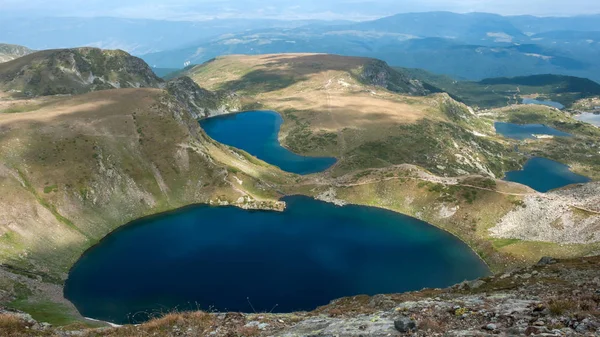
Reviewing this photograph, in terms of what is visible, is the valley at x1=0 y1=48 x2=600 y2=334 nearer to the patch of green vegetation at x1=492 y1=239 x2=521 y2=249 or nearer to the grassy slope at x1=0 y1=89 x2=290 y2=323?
the patch of green vegetation at x1=492 y1=239 x2=521 y2=249

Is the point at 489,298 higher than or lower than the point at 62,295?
higher

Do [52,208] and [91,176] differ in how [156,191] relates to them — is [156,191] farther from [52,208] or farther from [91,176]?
[52,208]

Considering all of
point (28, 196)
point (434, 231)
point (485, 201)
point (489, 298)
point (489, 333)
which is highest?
point (489, 333)

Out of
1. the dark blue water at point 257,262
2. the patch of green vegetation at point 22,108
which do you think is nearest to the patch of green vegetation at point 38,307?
the dark blue water at point 257,262

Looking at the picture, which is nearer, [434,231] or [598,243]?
[598,243]

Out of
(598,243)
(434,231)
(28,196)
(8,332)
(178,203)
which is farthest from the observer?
(178,203)

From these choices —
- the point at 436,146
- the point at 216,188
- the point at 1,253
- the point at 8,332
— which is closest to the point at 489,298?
the point at 8,332

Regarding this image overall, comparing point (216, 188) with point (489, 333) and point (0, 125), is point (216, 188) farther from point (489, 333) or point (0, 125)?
point (489, 333)

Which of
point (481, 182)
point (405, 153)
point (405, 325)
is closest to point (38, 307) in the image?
point (405, 325)
